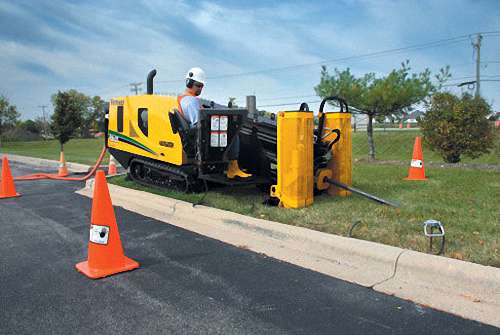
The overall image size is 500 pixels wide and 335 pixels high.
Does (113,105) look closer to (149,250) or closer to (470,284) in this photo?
(149,250)

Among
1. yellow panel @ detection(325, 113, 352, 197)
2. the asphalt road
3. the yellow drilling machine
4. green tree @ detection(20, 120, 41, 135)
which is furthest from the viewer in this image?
green tree @ detection(20, 120, 41, 135)

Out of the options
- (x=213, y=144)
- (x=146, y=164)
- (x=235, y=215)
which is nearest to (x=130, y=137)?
(x=146, y=164)

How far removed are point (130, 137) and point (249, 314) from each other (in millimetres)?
5887

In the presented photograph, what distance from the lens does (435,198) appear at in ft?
19.8

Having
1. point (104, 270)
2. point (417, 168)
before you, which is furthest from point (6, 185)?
point (417, 168)

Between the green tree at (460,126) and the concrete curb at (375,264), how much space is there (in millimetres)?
9159

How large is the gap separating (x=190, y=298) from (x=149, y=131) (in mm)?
4782

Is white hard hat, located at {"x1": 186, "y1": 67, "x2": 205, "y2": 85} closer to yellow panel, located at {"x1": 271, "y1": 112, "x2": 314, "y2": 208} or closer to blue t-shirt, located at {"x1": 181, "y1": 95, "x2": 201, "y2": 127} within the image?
blue t-shirt, located at {"x1": 181, "y1": 95, "x2": 201, "y2": 127}

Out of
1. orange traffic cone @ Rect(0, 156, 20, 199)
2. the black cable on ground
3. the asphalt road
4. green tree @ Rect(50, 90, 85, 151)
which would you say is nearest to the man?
the asphalt road

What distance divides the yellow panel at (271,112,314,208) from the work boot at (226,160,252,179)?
3.68ft

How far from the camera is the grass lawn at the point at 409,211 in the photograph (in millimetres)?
4047

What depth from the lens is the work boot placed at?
6.76 m

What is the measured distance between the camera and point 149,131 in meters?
7.64

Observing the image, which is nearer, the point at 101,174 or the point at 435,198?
the point at 101,174
